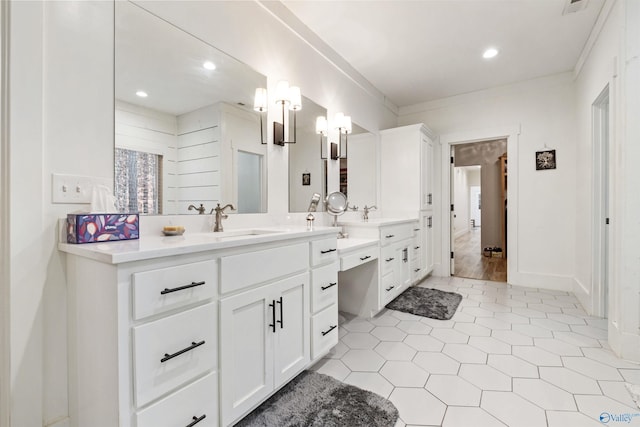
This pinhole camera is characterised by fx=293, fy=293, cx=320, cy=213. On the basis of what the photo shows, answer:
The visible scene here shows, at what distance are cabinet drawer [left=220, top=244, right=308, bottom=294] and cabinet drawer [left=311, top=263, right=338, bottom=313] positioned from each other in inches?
5.6

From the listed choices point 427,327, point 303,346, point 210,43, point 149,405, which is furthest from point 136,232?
point 427,327

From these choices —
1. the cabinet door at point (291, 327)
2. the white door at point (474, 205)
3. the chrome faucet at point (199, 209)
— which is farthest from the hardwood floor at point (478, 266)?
the white door at point (474, 205)

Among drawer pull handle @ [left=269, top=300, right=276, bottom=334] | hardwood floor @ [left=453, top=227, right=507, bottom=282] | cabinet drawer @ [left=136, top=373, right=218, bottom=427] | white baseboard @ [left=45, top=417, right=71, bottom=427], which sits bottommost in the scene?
hardwood floor @ [left=453, top=227, right=507, bottom=282]

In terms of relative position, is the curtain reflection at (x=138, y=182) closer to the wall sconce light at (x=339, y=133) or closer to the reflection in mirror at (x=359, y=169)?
the wall sconce light at (x=339, y=133)

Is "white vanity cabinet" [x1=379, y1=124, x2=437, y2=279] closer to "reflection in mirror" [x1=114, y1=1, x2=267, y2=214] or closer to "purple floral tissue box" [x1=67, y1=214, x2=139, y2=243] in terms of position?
"reflection in mirror" [x1=114, y1=1, x2=267, y2=214]

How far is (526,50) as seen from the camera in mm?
3006

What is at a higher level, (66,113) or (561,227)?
(66,113)

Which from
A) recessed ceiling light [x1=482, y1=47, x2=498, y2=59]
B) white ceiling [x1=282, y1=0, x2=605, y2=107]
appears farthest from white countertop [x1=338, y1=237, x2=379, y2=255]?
recessed ceiling light [x1=482, y1=47, x2=498, y2=59]

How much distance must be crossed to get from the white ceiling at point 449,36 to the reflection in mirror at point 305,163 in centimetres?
71

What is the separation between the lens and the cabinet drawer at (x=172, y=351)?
94cm

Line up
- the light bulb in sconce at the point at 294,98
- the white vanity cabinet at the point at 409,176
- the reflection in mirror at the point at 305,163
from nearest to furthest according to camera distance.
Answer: the light bulb in sconce at the point at 294,98 < the reflection in mirror at the point at 305,163 < the white vanity cabinet at the point at 409,176

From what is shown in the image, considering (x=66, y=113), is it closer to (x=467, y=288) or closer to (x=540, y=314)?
(x=540, y=314)

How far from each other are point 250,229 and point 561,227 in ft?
12.2

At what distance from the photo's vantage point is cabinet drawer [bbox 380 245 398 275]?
2734 mm
